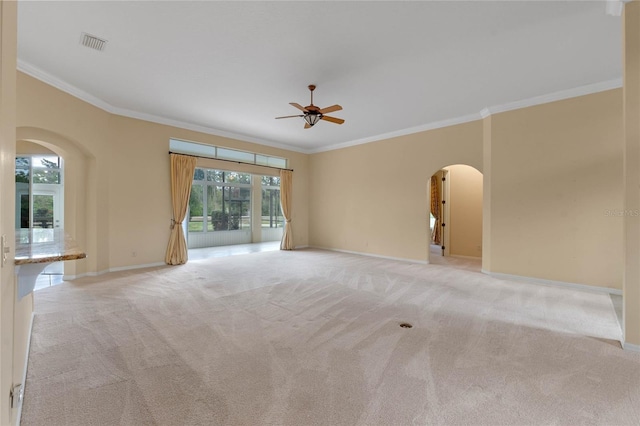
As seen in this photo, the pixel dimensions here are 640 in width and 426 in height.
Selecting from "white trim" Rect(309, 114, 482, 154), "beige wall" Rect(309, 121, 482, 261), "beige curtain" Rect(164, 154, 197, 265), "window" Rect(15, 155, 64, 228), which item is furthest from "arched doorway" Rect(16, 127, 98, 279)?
"white trim" Rect(309, 114, 482, 154)

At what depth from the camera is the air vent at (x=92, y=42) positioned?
305cm

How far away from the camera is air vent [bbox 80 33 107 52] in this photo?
3.05 m

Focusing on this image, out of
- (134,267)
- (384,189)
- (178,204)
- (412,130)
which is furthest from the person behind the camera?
(384,189)

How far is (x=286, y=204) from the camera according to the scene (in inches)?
324

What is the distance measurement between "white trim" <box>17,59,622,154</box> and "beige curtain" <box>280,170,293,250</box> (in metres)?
1.01

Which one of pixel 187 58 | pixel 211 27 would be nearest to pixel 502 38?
pixel 211 27

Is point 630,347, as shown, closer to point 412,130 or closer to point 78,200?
point 412,130

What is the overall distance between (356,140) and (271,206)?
4127 mm

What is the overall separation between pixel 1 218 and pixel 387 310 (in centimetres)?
336

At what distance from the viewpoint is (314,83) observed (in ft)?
13.4

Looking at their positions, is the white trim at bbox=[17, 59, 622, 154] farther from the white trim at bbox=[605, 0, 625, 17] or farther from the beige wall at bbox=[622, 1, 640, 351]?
the beige wall at bbox=[622, 1, 640, 351]

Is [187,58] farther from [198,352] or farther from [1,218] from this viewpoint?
[198,352]

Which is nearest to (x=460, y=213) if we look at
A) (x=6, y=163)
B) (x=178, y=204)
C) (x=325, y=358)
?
(x=325, y=358)

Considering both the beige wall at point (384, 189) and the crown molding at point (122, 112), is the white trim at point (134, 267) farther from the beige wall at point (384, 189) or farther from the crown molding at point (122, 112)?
the beige wall at point (384, 189)
